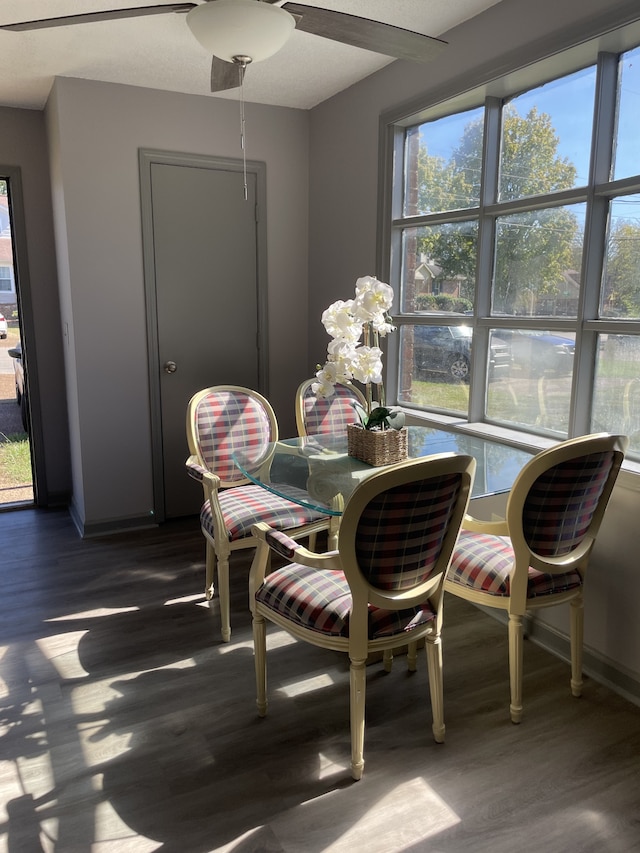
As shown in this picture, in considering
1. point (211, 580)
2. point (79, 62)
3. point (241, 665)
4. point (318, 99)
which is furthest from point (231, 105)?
point (241, 665)

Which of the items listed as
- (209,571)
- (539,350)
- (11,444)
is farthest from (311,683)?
(11,444)

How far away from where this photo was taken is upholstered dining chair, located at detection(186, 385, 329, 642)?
277 centimetres

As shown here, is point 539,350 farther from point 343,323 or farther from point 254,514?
point 254,514

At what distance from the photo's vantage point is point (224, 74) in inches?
95.9

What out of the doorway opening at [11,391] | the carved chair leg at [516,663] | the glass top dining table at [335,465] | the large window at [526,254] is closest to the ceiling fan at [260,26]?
the large window at [526,254]

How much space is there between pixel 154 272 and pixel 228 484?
1.52 metres

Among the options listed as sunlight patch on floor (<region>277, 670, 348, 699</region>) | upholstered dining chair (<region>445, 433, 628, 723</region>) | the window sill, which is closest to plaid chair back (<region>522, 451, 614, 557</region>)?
upholstered dining chair (<region>445, 433, 628, 723</region>)

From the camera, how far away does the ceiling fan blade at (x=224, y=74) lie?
92.8 inches

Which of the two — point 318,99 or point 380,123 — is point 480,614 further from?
point 318,99

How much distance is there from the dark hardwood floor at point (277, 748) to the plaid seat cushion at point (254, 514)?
45 centimetres

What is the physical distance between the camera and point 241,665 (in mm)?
2557

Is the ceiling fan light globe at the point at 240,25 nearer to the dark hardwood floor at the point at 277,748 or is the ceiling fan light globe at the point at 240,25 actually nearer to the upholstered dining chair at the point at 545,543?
the upholstered dining chair at the point at 545,543

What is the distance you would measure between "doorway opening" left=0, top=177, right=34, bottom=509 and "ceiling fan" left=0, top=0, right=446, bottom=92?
271 cm

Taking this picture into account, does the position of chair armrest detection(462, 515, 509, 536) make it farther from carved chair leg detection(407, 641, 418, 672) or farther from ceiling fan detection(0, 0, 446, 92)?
ceiling fan detection(0, 0, 446, 92)
